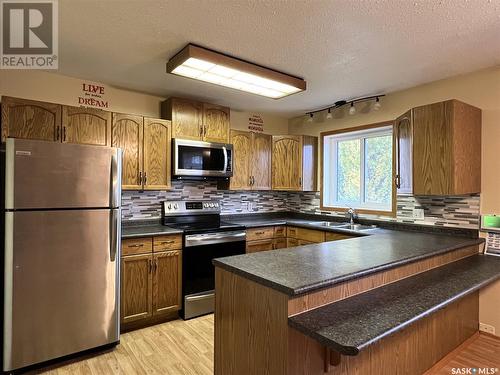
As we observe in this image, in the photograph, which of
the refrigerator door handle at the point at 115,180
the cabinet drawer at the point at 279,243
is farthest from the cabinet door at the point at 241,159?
the refrigerator door handle at the point at 115,180

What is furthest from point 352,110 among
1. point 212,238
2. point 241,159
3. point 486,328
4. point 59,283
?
point 59,283

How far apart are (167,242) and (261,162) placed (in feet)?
5.49

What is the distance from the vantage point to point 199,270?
3.07 meters

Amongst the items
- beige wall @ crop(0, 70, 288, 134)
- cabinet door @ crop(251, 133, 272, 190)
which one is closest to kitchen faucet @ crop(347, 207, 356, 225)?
cabinet door @ crop(251, 133, 272, 190)

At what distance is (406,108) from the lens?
315cm

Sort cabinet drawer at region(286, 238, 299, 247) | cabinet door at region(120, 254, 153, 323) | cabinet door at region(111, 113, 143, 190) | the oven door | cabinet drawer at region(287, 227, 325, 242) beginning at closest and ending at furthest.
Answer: cabinet door at region(120, 254, 153, 323) < cabinet door at region(111, 113, 143, 190) < the oven door < cabinet drawer at region(287, 227, 325, 242) < cabinet drawer at region(286, 238, 299, 247)

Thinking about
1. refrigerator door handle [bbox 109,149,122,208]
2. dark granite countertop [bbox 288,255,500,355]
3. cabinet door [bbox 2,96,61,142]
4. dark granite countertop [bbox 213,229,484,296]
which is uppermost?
cabinet door [bbox 2,96,61,142]

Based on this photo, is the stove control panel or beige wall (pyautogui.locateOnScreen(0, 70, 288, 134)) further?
the stove control panel

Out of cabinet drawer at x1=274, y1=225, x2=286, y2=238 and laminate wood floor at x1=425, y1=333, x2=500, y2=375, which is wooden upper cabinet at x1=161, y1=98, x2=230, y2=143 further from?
laminate wood floor at x1=425, y1=333, x2=500, y2=375

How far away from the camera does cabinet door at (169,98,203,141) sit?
10.6ft

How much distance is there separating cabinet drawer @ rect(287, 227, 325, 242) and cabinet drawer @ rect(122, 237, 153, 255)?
5.78 feet

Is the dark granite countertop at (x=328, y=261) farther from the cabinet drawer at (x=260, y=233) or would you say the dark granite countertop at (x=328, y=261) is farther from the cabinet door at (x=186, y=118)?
the cabinet door at (x=186, y=118)

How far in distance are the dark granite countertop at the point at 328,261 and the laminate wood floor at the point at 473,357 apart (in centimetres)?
81

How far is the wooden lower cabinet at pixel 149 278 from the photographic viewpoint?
2.67 m
